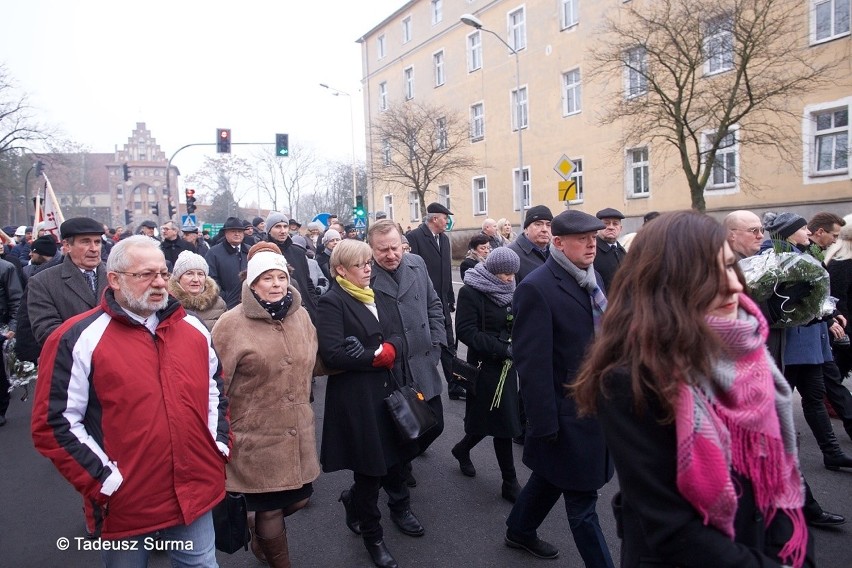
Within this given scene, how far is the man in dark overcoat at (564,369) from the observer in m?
3.12

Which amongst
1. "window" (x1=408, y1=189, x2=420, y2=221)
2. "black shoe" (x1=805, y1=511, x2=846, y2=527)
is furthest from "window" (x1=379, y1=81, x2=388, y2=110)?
"black shoe" (x1=805, y1=511, x2=846, y2=527)

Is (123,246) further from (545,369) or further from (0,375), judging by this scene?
(0,375)

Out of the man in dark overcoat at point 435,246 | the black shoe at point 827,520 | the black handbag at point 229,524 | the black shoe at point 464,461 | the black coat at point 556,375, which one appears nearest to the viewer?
the black handbag at point 229,524

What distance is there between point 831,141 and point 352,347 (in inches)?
764

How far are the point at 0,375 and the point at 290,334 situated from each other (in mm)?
5244

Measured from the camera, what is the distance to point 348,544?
13.2 feet

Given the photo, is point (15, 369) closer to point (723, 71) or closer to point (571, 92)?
point (723, 71)

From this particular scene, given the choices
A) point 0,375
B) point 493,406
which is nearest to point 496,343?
point 493,406

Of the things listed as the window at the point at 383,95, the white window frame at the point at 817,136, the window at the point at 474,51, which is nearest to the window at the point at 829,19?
the white window frame at the point at 817,136

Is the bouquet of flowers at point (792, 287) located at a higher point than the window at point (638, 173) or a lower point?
lower

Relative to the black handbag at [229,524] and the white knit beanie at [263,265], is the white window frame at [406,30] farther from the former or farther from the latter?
the black handbag at [229,524]

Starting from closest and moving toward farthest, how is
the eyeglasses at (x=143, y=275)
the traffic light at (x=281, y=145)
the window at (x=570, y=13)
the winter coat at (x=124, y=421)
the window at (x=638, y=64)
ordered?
the winter coat at (x=124, y=421)
the eyeglasses at (x=143, y=275)
the window at (x=638, y=64)
the traffic light at (x=281, y=145)
the window at (x=570, y=13)

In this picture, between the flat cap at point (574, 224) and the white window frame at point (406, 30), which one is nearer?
the flat cap at point (574, 224)

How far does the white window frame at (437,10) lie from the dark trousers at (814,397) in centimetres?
3601
